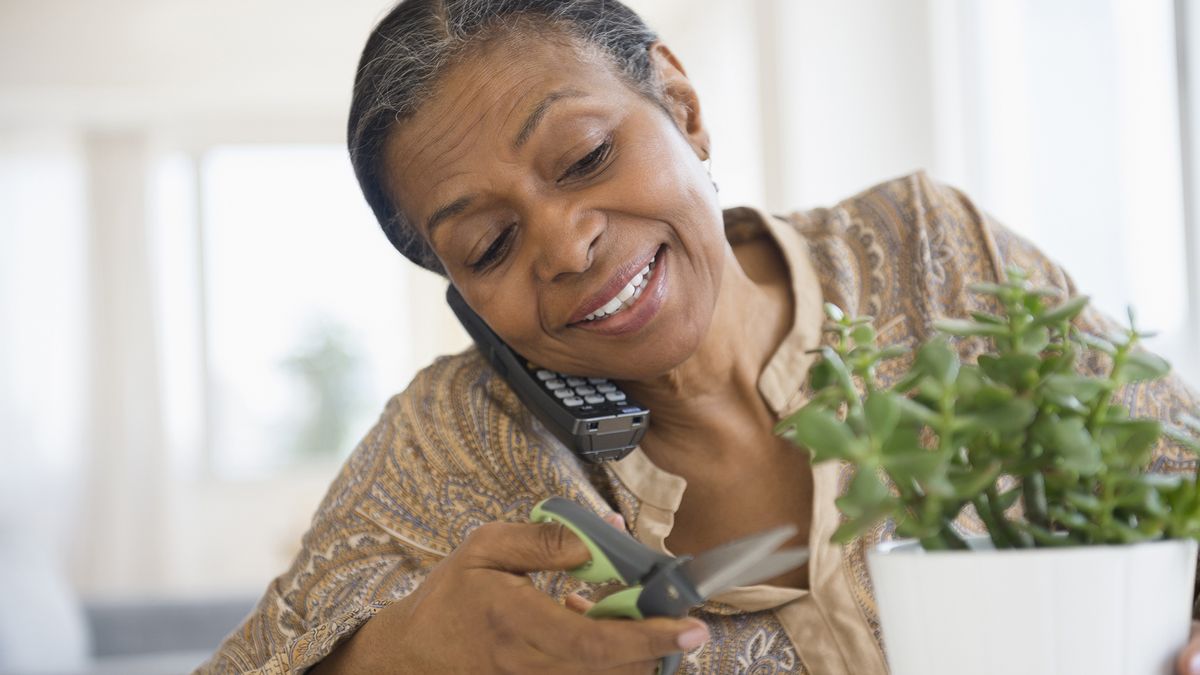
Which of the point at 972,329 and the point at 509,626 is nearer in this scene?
the point at 972,329

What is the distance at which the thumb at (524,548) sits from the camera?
2.14ft

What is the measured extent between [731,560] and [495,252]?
549 mm

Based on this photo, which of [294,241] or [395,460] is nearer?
[395,460]

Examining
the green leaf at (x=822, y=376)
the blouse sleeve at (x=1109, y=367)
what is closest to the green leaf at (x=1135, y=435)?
the green leaf at (x=822, y=376)

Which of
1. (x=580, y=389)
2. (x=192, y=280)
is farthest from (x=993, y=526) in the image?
(x=192, y=280)

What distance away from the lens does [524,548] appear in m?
0.69

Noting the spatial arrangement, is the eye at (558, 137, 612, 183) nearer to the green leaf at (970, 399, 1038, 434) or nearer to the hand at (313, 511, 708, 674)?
the hand at (313, 511, 708, 674)

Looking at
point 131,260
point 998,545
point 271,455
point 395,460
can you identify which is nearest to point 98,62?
point 131,260

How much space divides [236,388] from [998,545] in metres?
6.24

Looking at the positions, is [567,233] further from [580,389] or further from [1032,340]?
[1032,340]

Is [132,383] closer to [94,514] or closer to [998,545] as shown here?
[94,514]

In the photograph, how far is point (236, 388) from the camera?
21.0 ft

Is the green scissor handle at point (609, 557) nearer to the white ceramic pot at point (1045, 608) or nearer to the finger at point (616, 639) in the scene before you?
the finger at point (616, 639)

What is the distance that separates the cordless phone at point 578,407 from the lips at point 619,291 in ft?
0.35
